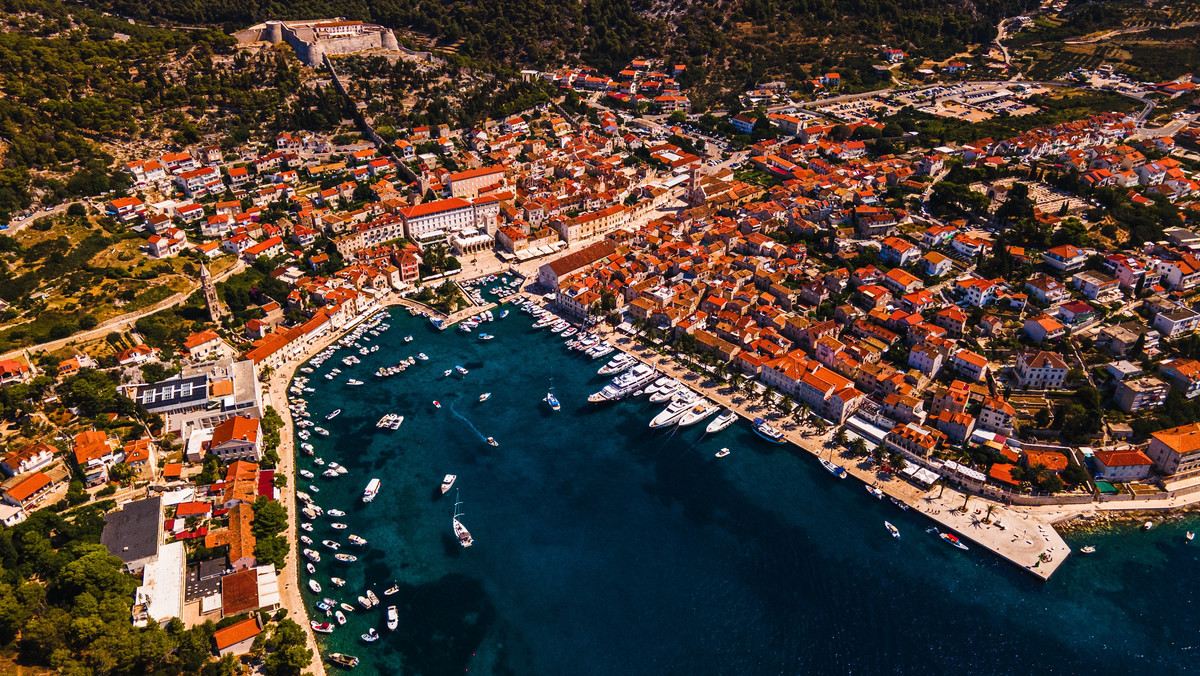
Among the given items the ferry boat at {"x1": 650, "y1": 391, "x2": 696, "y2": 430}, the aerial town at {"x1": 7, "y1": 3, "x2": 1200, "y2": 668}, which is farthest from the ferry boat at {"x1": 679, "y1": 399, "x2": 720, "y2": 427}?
the aerial town at {"x1": 7, "y1": 3, "x2": 1200, "y2": 668}

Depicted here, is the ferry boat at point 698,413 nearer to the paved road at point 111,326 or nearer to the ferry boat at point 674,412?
the ferry boat at point 674,412

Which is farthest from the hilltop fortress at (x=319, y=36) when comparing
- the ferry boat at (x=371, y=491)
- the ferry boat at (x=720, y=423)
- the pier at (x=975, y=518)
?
the pier at (x=975, y=518)

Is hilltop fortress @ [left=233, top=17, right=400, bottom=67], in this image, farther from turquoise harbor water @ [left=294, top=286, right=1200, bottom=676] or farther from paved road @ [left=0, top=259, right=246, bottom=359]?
turquoise harbor water @ [left=294, top=286, right=1200, bottom=676]

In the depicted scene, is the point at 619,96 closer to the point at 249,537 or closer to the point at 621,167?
the point at 621,167

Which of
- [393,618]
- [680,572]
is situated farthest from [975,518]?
[393,618]

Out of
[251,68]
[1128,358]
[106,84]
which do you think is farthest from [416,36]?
[1128,358]
